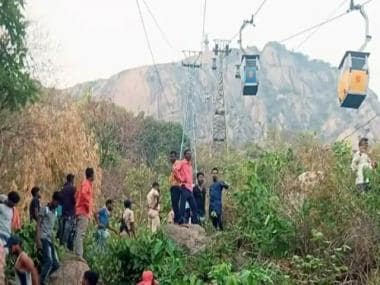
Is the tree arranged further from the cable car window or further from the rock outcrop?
A: the cable car window

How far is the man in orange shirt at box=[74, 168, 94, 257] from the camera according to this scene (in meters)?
12.7

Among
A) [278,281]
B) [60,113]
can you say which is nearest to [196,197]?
[278,281]

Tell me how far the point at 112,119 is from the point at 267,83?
298 feet

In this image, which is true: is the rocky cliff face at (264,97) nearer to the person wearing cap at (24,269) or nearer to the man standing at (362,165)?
the man standing at (362,165)

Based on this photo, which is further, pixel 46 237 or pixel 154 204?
pixel 154 204

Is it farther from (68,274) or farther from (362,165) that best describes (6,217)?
(362,165)

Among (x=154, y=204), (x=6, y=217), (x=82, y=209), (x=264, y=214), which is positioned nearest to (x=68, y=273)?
(x=82, y=209)

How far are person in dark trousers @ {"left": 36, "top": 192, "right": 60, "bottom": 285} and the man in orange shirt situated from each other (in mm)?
743

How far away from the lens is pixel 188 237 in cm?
1462

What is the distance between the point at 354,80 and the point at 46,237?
7931 millimetres

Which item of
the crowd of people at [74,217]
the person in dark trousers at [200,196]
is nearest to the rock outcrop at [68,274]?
the crowd of people at [74,217]

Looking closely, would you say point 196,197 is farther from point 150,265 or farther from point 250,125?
point 250,125

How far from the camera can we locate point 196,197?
15.9 metres

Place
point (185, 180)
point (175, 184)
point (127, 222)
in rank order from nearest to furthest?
point (185, 180), point (175, 184), point (127, 222)
